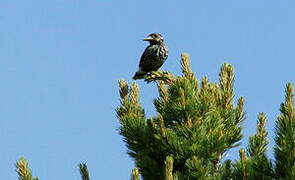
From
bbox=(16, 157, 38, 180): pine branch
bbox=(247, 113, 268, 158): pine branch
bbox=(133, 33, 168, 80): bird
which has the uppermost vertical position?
bbox=(133, 33, 168, 80): bird

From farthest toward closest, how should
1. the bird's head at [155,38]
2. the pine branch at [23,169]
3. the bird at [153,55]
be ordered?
the bird's head at [155,38]
the bird at [153,55]
the pine branch at [23,169]

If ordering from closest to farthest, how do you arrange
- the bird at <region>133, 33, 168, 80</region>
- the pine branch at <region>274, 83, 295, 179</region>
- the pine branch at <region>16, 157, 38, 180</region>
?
the pine branch at <region>16, 157, 38, 180</region> < the pine branch at <region>274, 83, 295, 179</region> < the bird at <region>133, 33, 168, 80</region>

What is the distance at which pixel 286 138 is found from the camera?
20.3 feet

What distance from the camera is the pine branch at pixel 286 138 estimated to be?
6.12 m

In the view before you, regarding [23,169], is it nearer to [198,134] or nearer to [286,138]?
[198,134]

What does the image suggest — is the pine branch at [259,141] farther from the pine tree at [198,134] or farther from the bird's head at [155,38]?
the bird's head at [155,38]

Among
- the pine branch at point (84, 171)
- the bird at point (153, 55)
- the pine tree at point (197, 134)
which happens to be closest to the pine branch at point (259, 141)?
the pine tree at point (197, 134)

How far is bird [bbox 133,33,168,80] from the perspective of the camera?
47.7 feet

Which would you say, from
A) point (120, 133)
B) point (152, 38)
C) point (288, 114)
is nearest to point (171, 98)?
point (120, 133)

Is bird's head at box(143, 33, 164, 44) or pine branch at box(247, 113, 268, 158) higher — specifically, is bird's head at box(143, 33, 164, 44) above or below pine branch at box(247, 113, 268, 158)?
above

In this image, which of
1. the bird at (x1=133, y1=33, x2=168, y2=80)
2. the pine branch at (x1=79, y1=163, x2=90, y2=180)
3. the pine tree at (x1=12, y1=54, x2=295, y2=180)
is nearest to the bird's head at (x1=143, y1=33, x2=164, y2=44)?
the bird at (x1=133, y1=33, x2=168, y2=80)

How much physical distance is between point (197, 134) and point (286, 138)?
28.3 inches

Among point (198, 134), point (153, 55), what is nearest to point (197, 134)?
point (198, 134)

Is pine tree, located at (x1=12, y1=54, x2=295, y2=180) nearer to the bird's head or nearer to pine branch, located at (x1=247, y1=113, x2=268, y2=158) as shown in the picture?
pine branch, located at (x1=247, y1=113, x2=268, y2=158)
